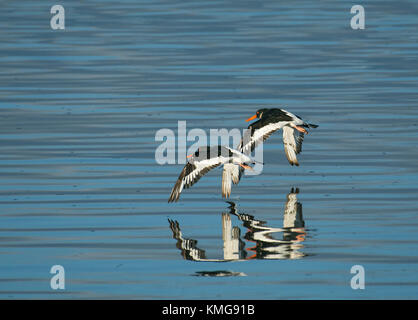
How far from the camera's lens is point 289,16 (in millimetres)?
36531

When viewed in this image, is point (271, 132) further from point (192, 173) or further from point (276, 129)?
point (192, 173)

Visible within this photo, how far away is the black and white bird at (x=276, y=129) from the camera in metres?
16.0

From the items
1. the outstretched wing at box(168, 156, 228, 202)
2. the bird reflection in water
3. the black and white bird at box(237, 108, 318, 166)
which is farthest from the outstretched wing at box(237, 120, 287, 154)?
the bird reflection in water

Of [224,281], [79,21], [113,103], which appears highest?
[79,21]

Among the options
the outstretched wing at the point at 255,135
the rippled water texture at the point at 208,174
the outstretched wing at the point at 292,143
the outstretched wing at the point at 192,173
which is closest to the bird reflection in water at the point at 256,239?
the rippled water texture at the point at 208,174

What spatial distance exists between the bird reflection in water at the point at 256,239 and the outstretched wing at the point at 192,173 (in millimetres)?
793

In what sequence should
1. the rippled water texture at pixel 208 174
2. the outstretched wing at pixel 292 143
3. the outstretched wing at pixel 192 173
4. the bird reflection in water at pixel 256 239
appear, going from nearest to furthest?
the rippled water texture at pixel 208 174 < the bird reflection in water at pixel 256 239 < the outstretched wing at pixel 192 173 < the outstretched wing at pixel 292 143

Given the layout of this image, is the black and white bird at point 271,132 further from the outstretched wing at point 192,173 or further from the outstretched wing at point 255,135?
the outstretched wing at point 192,173

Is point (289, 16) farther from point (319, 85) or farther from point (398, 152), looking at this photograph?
point (398, 152)

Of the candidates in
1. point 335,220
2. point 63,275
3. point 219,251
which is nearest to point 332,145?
→ point 335,220

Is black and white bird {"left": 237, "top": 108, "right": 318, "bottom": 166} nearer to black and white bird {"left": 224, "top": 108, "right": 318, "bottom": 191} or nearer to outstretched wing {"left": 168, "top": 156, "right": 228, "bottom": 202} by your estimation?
black and white bird {"left": 224, "top": 108, "right": 318, "bottom": 191}

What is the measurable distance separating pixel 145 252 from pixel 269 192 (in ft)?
11.0

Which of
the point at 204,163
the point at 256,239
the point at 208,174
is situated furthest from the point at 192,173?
the point at 256,239

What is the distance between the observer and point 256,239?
41.2 ft
